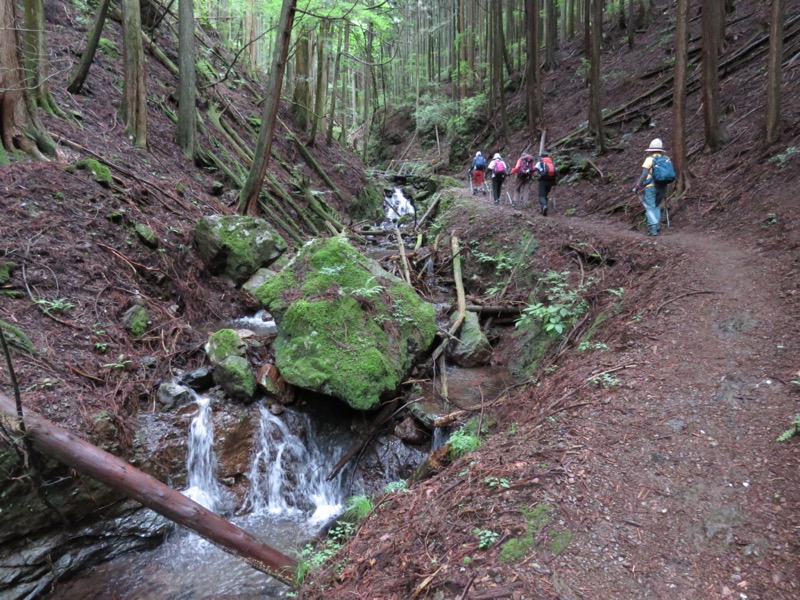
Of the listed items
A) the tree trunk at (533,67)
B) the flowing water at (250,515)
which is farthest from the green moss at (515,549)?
the tree trunk at (533,67)

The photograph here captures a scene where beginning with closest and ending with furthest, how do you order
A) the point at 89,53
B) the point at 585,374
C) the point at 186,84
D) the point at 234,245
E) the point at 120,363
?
1. the point at 585,374
2. the point at 120,363
3. the point at 234,245
4. the point at 89,53
5. the point at 186,84

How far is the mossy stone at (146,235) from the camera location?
8.46m

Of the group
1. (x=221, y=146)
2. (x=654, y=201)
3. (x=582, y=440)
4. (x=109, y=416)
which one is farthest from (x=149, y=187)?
(x=654, y=201)

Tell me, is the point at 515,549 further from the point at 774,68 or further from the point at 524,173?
the point at 524,173

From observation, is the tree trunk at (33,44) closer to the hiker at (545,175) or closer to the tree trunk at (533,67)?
the hiker at (545,175)

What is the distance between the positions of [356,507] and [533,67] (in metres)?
17.8

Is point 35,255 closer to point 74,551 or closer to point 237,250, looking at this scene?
point 237,250

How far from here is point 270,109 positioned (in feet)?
34.0

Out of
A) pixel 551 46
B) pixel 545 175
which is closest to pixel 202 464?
pixel 545 175

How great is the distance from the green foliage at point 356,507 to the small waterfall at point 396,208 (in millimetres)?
14850

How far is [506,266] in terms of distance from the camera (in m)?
10.7

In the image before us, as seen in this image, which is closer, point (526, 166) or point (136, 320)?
point (136, 320)

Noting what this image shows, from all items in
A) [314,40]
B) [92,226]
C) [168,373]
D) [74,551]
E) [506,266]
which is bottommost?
[74,551]

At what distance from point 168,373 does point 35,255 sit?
2620mm
